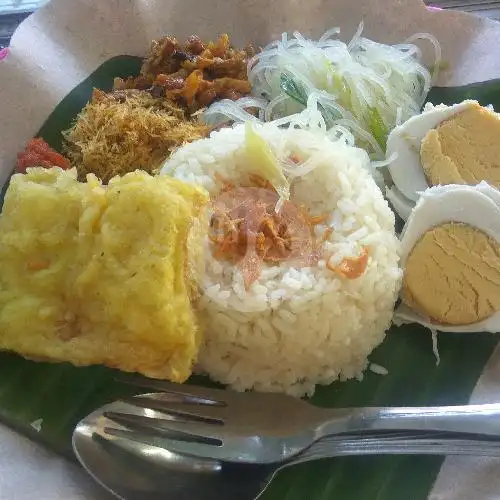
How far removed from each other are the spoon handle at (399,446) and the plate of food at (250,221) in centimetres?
12

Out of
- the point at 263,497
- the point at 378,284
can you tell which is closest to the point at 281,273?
the point at 378,284

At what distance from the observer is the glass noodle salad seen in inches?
112

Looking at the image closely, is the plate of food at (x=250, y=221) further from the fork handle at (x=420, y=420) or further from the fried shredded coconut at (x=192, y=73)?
the fork handle at (x=420, y=420)

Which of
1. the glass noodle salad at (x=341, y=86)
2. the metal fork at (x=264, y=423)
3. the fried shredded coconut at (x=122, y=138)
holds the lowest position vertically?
the metal fork at (x=264, y=423)

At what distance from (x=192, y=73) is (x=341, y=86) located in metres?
0.70

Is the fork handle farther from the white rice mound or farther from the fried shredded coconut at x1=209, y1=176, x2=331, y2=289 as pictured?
the fried shredded coconut at x1=209, y1=176, x2=331, y2=289

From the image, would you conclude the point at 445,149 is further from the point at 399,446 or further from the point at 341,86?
the point at 399,446

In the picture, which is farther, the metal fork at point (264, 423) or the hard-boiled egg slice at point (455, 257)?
the hard-boiled egg slice at point (455, 257)

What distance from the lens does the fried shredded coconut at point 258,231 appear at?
213 cm

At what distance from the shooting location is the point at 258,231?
215 centimetres

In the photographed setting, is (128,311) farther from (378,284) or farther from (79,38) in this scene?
(79,38)

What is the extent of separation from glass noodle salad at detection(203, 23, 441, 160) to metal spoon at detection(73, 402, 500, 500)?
139 cm

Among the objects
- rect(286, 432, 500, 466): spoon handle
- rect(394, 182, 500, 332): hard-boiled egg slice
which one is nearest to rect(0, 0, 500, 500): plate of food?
rect(394, 182, 500, 332): hard-boiled egg slice

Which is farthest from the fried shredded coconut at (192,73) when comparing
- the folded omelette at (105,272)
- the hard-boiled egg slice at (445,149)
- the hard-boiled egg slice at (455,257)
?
the hard-boiled egg slice at (455,257)
